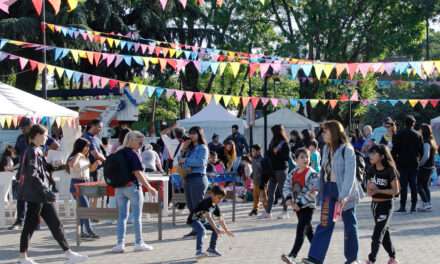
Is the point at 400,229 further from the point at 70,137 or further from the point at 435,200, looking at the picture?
the point at 70,137

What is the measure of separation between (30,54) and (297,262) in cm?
2529

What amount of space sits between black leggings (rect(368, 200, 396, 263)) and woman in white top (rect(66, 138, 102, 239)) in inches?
190

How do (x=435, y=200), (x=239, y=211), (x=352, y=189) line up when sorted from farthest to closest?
(x=435, y=200)
(x=239, y=211)
(x=352, y=189)

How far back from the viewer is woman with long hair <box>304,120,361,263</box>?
8.15 meters

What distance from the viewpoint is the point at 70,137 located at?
67.6 ft

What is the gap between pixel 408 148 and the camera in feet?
48.2

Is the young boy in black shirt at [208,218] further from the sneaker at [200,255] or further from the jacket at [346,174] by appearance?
the jacket at [346,174]

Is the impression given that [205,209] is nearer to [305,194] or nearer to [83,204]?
[305,194]

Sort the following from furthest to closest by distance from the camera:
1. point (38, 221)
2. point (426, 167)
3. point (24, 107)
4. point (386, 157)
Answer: point (426, 167) < point (24, 107) < point (38, 221) < point (386, 157)

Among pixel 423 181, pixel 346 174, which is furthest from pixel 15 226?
pixel 423 181

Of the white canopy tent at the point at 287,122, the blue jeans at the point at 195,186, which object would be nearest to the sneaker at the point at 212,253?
the blue jeans at the point at 195,186

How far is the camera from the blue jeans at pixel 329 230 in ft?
27.0

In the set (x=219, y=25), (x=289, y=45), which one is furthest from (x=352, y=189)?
(x=219, y=25)

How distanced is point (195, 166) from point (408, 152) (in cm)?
498
